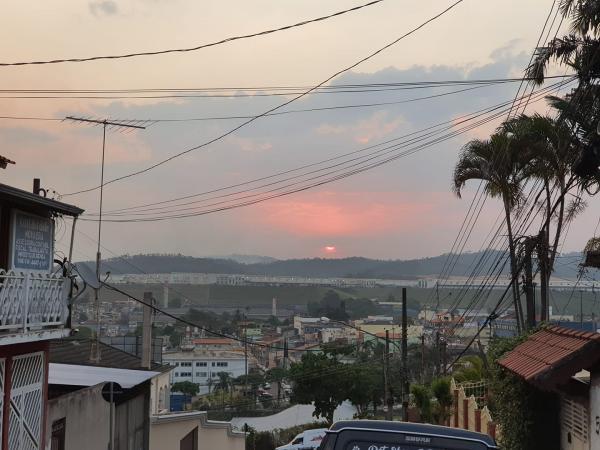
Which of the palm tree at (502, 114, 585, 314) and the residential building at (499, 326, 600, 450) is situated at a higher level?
the palm tree at (502, 114, 585, 314)

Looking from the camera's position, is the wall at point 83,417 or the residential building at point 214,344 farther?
the residential building at point 214,344

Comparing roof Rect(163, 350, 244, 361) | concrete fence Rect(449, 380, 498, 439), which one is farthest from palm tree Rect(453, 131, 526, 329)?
roof Rect(163, 350, 244, 361)

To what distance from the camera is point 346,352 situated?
195 feet

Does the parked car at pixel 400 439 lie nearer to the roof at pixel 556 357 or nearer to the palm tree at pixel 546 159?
the roof at pixel 556 357

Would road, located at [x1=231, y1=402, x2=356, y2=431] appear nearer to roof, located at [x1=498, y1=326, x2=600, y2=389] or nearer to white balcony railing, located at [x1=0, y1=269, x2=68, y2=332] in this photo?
white balcony railing, located at [x1=0, y1=269, x2=68, y2=332]

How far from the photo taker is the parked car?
6.09 meters

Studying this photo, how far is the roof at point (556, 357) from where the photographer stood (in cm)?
902

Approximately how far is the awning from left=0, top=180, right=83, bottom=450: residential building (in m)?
4.22

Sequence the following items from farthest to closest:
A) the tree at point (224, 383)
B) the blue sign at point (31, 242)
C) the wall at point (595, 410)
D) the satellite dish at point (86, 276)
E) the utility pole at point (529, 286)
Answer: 1. the tree at point (224, 383)
2. the utility pole at point (529, 286)
3. the satellite dish at point (86, 276)
4. the blue sign at point (31, 242)
5. the wall at point (595, 410)

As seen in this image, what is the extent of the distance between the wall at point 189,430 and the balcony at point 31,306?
11.4m

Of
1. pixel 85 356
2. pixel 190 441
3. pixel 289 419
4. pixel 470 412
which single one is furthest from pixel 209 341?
pixel 470 412

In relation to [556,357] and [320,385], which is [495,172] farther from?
[320,385]

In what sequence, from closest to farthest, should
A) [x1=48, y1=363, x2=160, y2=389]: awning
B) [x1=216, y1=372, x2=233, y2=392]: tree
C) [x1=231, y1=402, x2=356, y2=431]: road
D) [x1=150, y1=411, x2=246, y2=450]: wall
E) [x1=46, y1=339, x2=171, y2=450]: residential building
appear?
[x1=46, y1=339, x2=171, y2=450]: residential building < [x1=48, y1=363, x2=160, y2=389]: awning < [x1=150, y1=411, x2=246, y2=450]: wall < [x1=231, y1=402, x2=356, y2=431]: road < [x1=216, y1=372, x2=233, y2=392]: tree

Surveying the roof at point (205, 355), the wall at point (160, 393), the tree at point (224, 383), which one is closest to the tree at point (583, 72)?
the wall at point (160, 393)
